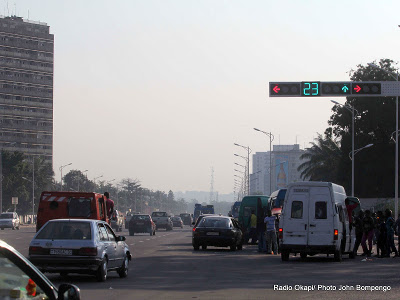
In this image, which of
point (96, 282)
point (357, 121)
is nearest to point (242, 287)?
point (96, 282)

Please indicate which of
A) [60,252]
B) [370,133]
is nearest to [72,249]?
[60,252]

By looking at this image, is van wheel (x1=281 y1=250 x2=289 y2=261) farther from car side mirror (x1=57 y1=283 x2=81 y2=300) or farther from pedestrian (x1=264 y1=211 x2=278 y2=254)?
car side mirror (x1=57 y1=283 x2=81 y2=300)

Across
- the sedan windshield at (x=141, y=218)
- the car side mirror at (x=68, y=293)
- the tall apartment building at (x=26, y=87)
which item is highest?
the tall apartment building at (x=26, y=87)

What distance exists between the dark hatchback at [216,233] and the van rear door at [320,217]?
7.18 metres

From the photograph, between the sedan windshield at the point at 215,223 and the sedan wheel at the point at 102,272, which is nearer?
the sedan wheel at the point at 102,272

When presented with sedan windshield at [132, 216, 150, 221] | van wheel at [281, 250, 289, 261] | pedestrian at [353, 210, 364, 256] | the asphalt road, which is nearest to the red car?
sedan windshield at [132, 216, 150, 221]

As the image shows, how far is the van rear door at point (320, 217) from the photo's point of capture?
85.8 feet

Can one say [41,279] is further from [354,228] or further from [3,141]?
[3,141]

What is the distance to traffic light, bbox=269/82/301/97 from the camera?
101 feet

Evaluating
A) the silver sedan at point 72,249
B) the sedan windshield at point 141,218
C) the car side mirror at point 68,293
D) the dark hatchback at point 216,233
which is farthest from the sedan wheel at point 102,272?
the sedan windshield at point 141,218

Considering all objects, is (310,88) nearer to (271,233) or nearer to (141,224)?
(271,233)

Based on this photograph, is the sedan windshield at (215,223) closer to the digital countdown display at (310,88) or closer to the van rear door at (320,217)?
the digital countdown display at (310,88)

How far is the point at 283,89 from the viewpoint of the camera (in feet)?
102

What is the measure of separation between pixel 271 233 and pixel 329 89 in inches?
234
